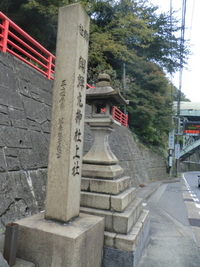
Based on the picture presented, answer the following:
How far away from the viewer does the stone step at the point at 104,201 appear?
120 inches

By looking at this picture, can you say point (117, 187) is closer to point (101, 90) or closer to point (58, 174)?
point (58, 174)

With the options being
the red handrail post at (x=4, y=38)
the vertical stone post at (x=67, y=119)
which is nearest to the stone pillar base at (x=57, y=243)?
the vertical stone post at (x=67, y=119)

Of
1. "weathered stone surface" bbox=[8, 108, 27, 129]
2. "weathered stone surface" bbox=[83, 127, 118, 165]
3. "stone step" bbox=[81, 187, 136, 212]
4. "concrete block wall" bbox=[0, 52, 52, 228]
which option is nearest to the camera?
"stone step" bbox=[81, 187, 136, 212]

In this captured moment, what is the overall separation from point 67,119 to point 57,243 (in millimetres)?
1498

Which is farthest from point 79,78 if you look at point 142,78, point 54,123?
point 142,78

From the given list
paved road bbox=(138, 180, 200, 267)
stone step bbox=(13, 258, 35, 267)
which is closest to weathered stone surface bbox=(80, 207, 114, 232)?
paved road bbox=(138, 180, 200, 267)

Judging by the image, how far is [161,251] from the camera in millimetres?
3496

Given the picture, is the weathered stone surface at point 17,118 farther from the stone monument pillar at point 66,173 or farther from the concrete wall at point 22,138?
the stone monument pillar at point 66,173

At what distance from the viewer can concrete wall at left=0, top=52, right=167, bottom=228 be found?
3.47 metres

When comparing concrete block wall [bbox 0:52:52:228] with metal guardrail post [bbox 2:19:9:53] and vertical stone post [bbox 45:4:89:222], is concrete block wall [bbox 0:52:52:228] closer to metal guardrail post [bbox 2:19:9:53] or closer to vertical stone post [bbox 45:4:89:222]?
metal guardrail post [bbox 2:19:9:53]

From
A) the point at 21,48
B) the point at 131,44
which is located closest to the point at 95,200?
the point at 21,48

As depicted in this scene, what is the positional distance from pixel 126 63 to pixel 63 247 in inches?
618

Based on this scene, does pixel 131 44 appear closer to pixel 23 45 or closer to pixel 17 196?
pixel 23 45

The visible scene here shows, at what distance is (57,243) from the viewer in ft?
6.88
